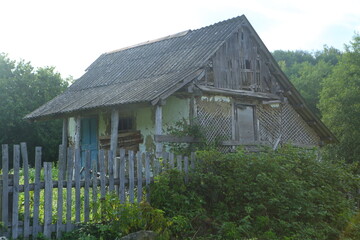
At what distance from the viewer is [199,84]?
14719 mm

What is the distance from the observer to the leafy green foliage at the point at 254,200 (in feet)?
26.9

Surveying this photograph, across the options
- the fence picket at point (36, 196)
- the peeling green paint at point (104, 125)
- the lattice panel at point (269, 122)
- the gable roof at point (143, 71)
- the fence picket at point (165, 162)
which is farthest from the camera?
the lattice panel at point (269, 122)

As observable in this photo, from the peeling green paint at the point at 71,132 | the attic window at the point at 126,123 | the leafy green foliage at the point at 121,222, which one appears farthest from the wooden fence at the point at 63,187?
the peeling green paint at the point at 71,132

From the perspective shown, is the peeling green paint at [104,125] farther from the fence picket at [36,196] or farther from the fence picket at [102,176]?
the fence picket at [36,196]

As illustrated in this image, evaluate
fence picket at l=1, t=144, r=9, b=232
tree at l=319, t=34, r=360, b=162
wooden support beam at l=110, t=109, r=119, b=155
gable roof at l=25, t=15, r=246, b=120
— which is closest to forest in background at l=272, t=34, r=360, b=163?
tree at l=319, t=34, r=360, b=162

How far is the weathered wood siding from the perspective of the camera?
15562 millimetres

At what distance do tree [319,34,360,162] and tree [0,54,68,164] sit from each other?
16475 millimetres

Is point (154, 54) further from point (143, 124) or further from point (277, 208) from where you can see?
point (277, 208)

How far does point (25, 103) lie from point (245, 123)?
15.2 m

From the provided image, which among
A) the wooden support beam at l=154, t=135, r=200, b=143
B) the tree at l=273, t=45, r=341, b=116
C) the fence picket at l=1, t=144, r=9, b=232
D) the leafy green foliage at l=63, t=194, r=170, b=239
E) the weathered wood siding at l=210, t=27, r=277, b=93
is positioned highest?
the tree at l=273, t=45, r=341, b=116

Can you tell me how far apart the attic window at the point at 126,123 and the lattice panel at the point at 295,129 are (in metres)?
6.14

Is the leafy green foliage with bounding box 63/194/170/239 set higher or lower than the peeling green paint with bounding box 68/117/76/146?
lower

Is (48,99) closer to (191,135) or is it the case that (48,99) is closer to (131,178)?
(191,135)

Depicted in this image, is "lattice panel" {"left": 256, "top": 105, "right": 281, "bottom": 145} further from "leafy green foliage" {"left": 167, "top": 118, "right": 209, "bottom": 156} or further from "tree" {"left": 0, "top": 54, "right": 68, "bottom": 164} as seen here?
"tree" {"left": 0, "top": 54, "right": 68, "bottom": 164}
